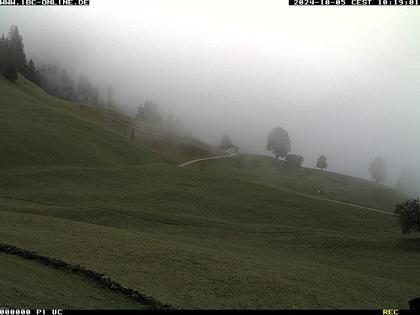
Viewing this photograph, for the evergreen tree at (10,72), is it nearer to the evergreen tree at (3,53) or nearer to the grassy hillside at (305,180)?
the evergreen tree at (3,53)

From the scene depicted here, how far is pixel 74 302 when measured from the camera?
2262 cm

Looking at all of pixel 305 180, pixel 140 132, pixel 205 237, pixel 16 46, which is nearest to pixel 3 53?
pixel 16 46

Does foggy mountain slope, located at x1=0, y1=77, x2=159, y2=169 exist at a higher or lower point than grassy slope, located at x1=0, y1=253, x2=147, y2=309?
higher

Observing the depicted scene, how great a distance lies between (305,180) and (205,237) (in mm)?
77474

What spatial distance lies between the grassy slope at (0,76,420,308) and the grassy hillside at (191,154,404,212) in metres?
31.1

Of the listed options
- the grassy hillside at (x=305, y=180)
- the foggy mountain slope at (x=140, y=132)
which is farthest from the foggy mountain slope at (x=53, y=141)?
the grassy hillside at (x=305, y=180)

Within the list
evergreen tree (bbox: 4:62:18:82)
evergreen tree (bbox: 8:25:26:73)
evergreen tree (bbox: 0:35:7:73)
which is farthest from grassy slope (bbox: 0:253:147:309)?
evergreen tree (bbox: 8:25:26:73)

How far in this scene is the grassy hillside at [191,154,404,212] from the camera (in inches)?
4240

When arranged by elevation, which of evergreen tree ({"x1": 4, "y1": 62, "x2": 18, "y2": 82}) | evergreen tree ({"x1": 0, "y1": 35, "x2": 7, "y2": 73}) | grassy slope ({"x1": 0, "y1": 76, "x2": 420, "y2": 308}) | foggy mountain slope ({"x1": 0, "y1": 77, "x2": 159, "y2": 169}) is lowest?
grassy slope ({"x1": 0, "y1": 76, "x2": 420, "y2": 308})

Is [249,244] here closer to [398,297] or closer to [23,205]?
[398,297]

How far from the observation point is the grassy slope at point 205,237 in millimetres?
29719

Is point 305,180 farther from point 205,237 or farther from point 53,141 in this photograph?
point 205,237

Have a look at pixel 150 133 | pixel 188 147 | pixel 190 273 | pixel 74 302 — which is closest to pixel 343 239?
pixel 190 273

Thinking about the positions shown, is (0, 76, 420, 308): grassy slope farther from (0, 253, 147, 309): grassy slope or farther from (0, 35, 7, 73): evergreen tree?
(0, 35, 7, 73): evergreen tree
